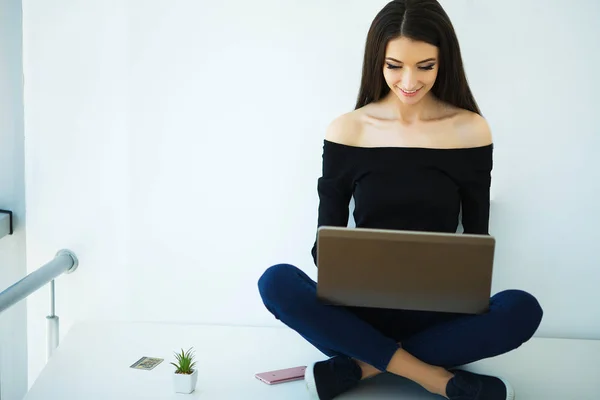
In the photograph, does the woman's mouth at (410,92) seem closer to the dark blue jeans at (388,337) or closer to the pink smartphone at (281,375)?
the dark blue jeans at (388,337)

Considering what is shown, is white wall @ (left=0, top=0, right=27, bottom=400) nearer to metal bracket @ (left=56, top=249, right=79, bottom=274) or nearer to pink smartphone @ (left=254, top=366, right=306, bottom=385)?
metal bracket @ (left=56, top=249, right=79, bottom=274)

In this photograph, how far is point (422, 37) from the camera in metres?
2.44

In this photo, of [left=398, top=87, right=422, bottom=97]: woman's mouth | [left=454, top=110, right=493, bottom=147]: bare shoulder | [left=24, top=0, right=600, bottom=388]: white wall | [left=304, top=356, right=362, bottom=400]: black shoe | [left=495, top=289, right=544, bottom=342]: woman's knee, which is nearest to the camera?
[left=495, top=289, right=544, bottom=342]: woman's knee

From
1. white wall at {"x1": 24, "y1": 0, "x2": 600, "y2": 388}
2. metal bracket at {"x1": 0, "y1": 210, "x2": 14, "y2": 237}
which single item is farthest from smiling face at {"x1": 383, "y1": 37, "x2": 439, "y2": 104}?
metal bracket at {"x1": 0, "y1": 210, "x2": 14, "y2": 237}

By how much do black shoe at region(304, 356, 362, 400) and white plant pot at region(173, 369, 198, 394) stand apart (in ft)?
1.09

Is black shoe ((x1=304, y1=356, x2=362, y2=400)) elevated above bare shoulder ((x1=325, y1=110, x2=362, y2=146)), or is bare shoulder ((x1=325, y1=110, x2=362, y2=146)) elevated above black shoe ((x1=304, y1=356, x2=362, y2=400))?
bare shoulder ((x1=325, y1=110, x2=362, y2=146))

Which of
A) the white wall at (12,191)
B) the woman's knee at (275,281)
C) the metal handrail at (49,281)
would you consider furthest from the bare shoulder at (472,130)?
the white wall at (12,191)

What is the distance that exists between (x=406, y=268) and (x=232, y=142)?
3.79 feet

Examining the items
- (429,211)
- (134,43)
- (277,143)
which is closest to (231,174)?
(277,143)

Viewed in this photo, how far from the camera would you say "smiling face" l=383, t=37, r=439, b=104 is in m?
2.44

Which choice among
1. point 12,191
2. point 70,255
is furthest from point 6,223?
point 70,255

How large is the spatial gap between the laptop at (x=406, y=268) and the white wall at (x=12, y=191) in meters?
1.54

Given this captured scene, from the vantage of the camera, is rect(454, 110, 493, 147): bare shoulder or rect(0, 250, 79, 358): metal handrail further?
rect(454, 110, 493, 147): bare shoulder

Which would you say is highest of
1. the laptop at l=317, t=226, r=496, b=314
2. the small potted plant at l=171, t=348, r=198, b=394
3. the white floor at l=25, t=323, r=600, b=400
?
the laptop at l=317, t=226, r=496, b=314
